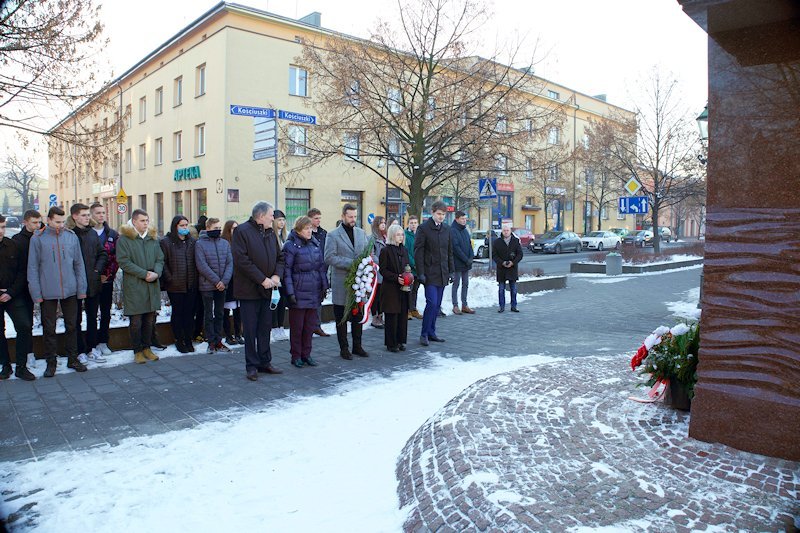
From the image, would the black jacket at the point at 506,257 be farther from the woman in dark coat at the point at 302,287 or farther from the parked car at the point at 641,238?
the parked car at the point at 641,238

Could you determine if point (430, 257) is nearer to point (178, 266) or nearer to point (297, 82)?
point (178, 266)

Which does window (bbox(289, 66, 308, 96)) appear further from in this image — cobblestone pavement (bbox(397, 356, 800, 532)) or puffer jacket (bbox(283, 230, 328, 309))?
cobblestone pavement (bbox(397, 356, 800, 532))

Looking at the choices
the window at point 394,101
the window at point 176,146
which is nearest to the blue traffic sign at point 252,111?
the window at point 394,101

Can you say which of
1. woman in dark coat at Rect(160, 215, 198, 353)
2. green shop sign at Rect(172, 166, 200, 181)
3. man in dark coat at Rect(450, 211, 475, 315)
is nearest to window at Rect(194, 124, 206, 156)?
green shop sign at Rect(172, 166, 200, 181)

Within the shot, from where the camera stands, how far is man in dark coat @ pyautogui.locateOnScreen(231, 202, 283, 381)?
6961mm

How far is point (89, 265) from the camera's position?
7547 millimetres

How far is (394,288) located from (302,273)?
1399 mm

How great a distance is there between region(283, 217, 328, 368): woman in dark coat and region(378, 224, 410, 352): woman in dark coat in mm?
1029

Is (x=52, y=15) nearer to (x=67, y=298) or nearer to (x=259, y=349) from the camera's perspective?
(x=67, y=298)

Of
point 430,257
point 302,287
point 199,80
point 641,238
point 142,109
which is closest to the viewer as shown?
point 302,287

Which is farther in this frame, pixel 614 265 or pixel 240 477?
pixel 614 265

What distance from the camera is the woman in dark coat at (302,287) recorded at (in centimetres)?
746

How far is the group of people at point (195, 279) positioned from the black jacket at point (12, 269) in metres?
0.01

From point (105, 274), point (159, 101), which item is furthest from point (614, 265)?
point (159, 101)
